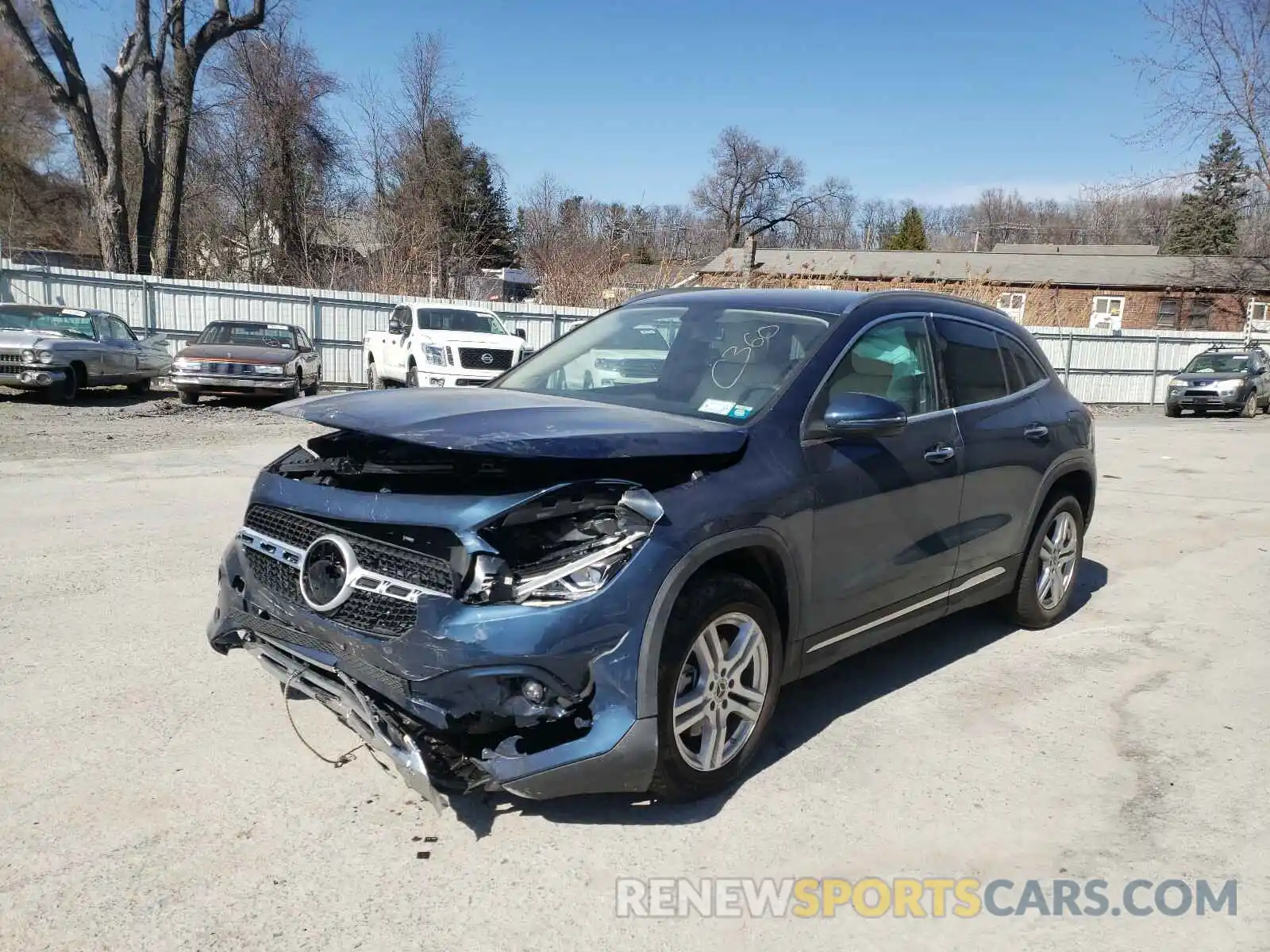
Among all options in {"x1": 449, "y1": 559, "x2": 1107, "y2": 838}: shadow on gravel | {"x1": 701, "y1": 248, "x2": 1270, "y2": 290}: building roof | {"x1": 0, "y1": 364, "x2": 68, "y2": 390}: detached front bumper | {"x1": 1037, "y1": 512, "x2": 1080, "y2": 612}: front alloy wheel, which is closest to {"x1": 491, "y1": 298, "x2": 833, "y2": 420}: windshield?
{"x1": 449, "y1": 559, "x2": 1107, "y2": 838}: shadow on gravel

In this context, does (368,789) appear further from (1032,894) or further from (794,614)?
(1032,894)

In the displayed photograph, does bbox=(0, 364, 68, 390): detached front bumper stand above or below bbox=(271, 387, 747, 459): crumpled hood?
below

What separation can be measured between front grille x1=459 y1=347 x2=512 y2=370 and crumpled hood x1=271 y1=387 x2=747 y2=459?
12.1 meters

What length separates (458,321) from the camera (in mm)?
17219

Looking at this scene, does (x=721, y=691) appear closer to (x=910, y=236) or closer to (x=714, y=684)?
(x=714, y=684)

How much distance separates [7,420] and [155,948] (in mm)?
13551

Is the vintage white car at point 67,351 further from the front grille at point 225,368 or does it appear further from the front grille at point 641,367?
the front grille at point 641,367

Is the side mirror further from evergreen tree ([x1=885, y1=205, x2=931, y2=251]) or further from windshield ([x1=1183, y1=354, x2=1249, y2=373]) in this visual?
evergreen tree ([x1=885, y1=205, x2=931, y2=251])

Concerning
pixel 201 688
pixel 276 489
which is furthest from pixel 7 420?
pixel 276 489

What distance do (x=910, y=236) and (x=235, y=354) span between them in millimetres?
64879

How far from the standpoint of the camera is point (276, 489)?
138 inches

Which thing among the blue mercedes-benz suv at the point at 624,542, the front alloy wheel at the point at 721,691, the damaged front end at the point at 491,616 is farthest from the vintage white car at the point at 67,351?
the front alloy wheel at the point at 721,691

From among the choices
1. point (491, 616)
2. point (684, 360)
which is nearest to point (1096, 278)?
point (684, 360)

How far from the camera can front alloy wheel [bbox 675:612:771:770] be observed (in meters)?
3.28
